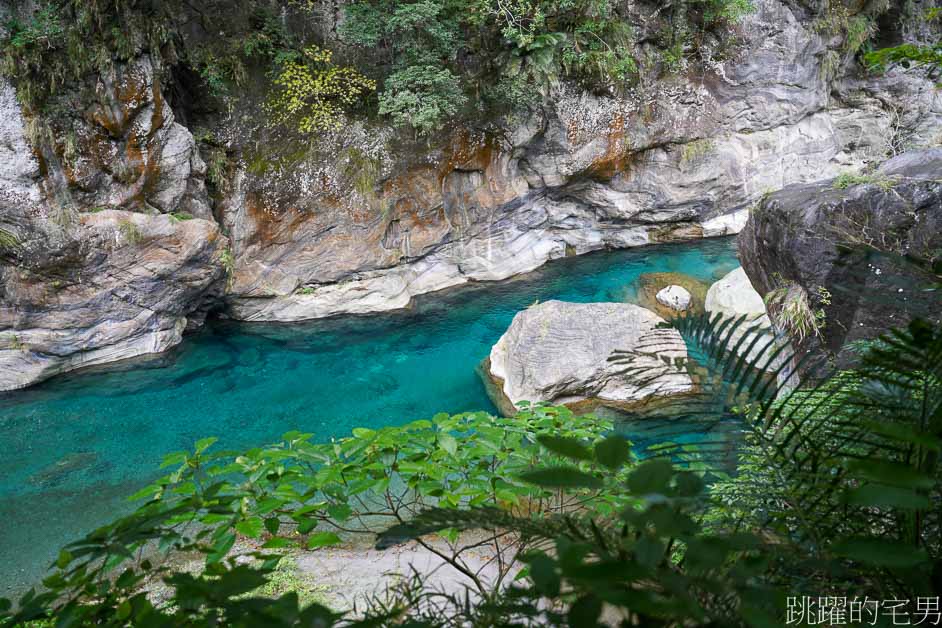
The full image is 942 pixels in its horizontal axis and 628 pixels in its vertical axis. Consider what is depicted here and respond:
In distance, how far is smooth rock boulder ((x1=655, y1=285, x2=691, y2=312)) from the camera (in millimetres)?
10141

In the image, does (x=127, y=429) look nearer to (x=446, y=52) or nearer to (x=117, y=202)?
(x=117, y=202)

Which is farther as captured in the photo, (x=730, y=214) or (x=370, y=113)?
(x=730, y=214)

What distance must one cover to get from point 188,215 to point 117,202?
98cm

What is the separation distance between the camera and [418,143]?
1072 cm

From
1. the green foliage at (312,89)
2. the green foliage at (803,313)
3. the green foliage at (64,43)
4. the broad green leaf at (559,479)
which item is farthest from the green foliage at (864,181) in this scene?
the green foliage at (64,43)

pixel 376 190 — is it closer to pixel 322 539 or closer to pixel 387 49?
pixel 387 49

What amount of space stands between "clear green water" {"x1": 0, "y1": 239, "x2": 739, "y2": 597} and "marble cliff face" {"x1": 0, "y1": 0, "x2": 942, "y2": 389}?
68 centimetres

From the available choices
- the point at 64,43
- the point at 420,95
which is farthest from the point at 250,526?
the point at 420,95

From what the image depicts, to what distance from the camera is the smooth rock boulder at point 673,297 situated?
33.3 feet

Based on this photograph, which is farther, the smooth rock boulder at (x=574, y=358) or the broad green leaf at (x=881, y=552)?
the smooth rock boulder at (x=574, y=358)

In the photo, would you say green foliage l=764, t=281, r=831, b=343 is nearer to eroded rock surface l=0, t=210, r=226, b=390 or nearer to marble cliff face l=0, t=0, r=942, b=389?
marble cliff face l=0, t=0, r=942, b=389

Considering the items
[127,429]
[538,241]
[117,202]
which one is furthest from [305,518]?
[538,241]

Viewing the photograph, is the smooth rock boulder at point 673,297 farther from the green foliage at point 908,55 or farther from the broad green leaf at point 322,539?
the broad green leaf at point 322,539

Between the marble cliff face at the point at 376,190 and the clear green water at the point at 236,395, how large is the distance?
68 centimetres
